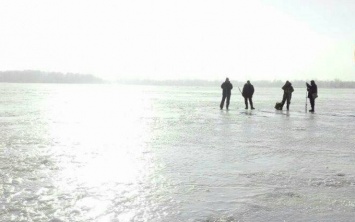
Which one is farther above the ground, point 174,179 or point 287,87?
point 287,87

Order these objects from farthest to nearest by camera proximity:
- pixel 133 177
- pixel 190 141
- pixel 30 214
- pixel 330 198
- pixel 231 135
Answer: pixel 231 135
pixel 190 141
pixel 133 177
pixel 330 198
pixel 30 214

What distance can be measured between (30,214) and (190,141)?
16.7 ft

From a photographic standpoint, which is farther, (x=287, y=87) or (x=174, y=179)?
(x=287, y=87)

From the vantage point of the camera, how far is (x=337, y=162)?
19.1 feet

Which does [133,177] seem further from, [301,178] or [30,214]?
[301,178]

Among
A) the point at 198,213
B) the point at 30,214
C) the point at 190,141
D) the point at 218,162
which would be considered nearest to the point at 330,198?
the point at 198,213

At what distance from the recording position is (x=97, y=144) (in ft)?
24.5

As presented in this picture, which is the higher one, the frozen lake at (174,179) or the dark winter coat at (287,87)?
the dark winter coat at (287,87)

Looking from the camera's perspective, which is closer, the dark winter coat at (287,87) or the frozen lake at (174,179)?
the frozen lake at (174,179)

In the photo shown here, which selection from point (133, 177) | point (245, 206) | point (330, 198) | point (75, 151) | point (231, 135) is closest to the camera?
point (245, 206)

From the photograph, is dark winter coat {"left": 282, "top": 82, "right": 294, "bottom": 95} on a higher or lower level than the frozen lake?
higher

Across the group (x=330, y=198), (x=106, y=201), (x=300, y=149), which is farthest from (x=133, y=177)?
(x=300, y=149)

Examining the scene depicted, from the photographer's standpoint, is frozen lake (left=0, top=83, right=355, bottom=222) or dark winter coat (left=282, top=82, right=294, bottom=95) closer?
frozen lake (left=0, top=83, right=355, bottom=222)

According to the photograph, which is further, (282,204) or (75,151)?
(75,151)
